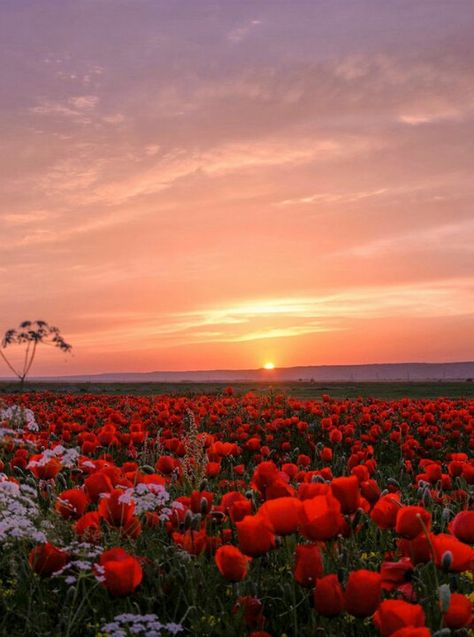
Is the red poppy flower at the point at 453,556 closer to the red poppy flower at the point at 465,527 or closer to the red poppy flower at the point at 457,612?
the red poppy flower at the point at 457,612

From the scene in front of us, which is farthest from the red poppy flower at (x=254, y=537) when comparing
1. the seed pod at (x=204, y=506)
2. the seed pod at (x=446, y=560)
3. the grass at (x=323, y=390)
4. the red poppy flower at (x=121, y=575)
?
the grass at (x=323, y=390)

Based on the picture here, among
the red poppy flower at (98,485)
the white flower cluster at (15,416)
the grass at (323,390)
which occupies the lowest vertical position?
the grass at (323,390)

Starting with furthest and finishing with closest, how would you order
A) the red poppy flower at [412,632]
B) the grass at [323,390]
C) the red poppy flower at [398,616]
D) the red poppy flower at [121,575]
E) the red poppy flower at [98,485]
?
the grass at [323,390] < the red poppy flower at [98,485] < the red poppy flower at [121,575] < the red poppy flower at [398,616] < the red poppy flower at [412,632]

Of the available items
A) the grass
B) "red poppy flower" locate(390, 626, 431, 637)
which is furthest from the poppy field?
the grass

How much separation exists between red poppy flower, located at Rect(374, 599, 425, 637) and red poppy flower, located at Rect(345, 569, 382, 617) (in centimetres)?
20

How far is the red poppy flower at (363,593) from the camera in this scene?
277 centimetres

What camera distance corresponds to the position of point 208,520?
477 centimetres

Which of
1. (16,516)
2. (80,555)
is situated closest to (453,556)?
(80,555)

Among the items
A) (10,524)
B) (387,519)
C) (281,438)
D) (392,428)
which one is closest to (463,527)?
(387,519)

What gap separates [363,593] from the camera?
9.10 feet

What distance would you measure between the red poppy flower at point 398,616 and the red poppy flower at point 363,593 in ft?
0.65

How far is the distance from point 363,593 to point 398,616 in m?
0.26

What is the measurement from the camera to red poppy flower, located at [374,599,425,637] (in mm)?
2521

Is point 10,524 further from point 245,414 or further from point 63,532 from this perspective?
point 245,414
